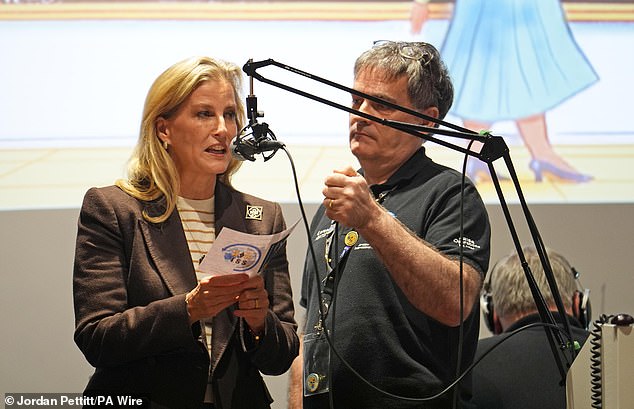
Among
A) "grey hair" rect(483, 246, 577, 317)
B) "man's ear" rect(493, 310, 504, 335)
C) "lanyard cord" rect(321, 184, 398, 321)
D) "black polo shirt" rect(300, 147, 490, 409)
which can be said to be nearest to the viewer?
"black polo shirt" rect(300, 147, 490, 409)

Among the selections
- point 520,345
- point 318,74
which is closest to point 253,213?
point 520,345

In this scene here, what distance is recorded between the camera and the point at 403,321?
7.83ft

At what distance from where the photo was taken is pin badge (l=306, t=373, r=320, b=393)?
2457 millimetres

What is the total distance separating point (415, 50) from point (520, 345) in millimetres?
991

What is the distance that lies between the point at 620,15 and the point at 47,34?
7.59 ft

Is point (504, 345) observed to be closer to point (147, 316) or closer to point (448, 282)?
point (448, 282)

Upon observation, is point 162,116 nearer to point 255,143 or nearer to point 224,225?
point 224,225

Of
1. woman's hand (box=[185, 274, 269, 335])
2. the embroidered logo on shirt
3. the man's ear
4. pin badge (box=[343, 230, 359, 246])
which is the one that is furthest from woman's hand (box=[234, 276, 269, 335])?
the man's ear

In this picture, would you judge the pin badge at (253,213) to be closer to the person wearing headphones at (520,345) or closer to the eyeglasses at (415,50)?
the eyeglasses at (415,50)

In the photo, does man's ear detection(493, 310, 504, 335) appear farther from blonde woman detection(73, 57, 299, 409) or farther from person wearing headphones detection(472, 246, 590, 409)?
blonde woman detection(73, 57, 299, 409)

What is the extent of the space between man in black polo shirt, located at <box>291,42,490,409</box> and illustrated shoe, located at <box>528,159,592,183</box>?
48.8 inches

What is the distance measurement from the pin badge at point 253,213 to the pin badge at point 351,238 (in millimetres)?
264

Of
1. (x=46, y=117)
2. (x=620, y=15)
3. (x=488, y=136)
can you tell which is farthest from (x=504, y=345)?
(x=46, y=117)

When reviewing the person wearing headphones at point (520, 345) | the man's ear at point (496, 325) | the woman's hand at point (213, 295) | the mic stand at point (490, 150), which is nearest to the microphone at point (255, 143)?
the mic stand at point (490, 150)
